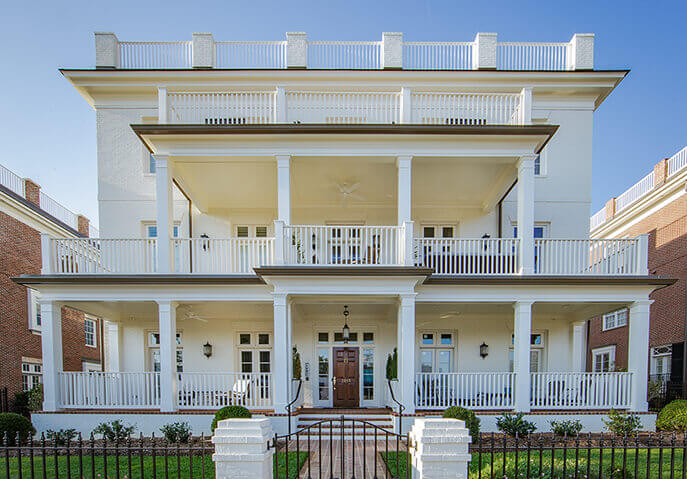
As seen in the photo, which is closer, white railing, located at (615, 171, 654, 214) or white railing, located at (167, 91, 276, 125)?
white railing, located at (167, 91, 276, 125)

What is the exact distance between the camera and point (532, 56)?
1516 centimetres

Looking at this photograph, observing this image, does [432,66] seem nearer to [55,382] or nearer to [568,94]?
[568,94]

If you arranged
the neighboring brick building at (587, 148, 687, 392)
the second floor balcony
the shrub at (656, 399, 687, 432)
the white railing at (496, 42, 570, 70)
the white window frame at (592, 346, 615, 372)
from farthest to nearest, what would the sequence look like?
the white window frame at (592, 346, 615, 372), the neighboring brick building at (587, 148, 687, 392), the white railing at (496, 42, 570, 70), the second floor balcony, the shrub at (656, 399, 687, 432)

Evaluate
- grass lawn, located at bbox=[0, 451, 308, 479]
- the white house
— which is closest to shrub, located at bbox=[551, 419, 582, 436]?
the white house

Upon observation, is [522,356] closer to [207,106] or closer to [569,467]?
[569,467]

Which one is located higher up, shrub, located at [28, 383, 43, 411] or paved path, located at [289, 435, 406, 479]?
shrub, located at [28, 383, 43, 411]

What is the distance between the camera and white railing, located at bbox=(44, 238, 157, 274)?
11672 mm

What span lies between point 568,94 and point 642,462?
1187 cm

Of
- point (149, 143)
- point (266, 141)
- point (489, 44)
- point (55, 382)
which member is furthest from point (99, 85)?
point (489, 44)

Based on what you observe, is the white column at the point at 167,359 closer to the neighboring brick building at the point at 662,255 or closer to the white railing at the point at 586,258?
the white railing at the point at 586,258

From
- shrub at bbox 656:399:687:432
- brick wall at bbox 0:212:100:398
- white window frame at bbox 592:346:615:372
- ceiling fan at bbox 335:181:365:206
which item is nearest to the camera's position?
shrub at bbox 656:399:687:432

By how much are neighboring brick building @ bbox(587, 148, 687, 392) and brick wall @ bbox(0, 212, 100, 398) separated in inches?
974

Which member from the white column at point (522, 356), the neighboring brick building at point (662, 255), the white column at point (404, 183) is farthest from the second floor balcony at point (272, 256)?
the neighboring brick building at point (662, 255)

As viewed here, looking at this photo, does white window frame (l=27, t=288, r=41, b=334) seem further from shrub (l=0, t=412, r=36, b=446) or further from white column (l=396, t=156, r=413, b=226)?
white column (l=396, t=156, r=413, b=226)
